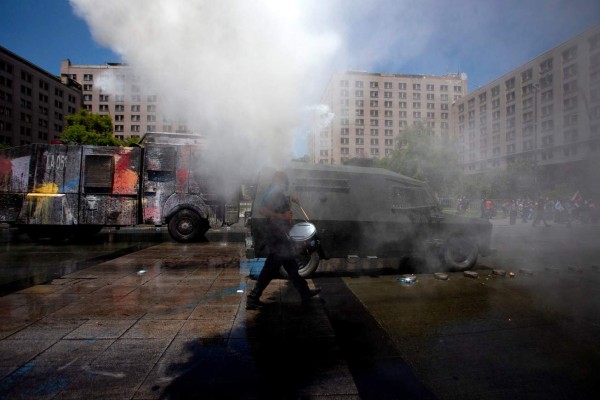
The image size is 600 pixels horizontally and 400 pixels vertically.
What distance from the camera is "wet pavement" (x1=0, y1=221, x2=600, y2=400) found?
2395 millimetres

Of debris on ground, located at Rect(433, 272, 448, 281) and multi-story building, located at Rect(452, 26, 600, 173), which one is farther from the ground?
multi-story building, located at Rect(452, 26, 600, 173)

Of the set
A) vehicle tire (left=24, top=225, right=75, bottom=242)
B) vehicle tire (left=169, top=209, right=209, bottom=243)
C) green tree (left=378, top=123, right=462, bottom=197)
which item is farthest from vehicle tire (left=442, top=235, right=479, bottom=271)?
vehicle tire (left=24, top=225, right=75, bottom=242)

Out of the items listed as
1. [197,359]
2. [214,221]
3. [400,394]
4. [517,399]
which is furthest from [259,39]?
[214,221]

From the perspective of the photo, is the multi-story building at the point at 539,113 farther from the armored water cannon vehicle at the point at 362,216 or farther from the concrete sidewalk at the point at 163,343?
the concrete sidewalk at the point at 163,343

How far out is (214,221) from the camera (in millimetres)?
9766

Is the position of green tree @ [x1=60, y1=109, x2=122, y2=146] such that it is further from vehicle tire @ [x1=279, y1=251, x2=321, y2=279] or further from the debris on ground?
the debris on ground

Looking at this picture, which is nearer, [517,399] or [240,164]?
[517,399]

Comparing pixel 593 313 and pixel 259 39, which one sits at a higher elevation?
pixel 259 39

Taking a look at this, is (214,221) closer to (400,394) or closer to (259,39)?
(259,39)

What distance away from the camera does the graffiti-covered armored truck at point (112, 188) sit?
30.6ft

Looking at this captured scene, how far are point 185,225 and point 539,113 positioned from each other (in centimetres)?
881

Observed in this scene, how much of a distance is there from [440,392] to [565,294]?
3675 mm

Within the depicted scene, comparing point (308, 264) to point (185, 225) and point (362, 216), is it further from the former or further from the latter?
point (185, 225)

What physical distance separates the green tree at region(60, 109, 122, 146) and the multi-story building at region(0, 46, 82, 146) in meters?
11.1
